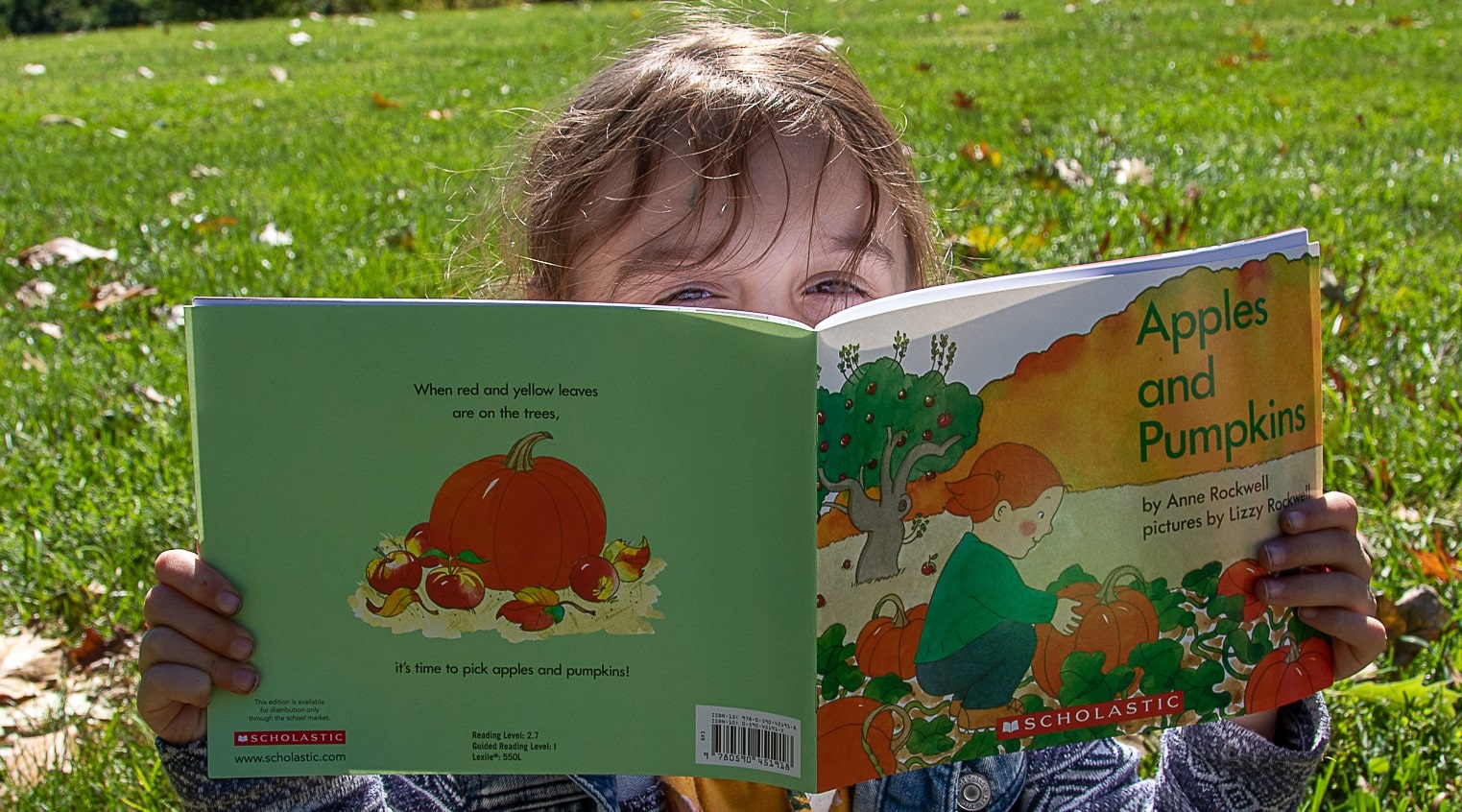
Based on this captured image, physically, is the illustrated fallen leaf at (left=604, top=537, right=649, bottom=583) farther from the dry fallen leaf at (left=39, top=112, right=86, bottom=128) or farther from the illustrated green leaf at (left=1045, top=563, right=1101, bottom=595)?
the dry fallen leaf at (left=39, top=112, right=86, bottom=128)

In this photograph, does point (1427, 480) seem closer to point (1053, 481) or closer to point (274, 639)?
point (1053, 481)

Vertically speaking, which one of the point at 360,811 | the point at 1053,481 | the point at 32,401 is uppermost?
the point at 32,401

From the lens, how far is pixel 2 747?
1702mm

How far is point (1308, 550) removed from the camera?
113cm

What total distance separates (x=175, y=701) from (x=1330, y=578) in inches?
41.9

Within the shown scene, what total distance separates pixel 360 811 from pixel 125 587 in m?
0.92

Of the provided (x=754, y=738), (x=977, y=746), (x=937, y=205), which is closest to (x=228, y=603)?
(x=754, y=738)

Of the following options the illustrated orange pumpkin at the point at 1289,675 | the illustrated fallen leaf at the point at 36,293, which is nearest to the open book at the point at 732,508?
the illustrated orange pumpkin at the point at 1289,675

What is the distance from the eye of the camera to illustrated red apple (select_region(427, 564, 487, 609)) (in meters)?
1.06

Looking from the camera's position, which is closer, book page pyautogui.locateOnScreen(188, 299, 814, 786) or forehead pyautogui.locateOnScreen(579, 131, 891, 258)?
book page pyautogui.locateOnScreen(188, 299, 814, 786)

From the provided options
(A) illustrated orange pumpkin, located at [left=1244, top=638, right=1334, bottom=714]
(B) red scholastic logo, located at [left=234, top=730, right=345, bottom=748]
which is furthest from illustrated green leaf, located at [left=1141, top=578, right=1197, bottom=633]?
(B) red scholastic logo, located at [left=234, top=730, right=345, bottom=748]

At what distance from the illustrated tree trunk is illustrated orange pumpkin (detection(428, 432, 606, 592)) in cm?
21

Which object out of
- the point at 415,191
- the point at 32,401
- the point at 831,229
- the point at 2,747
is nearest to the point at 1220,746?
the point at 831,229

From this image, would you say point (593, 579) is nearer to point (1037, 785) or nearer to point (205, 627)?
point (205, 627)
